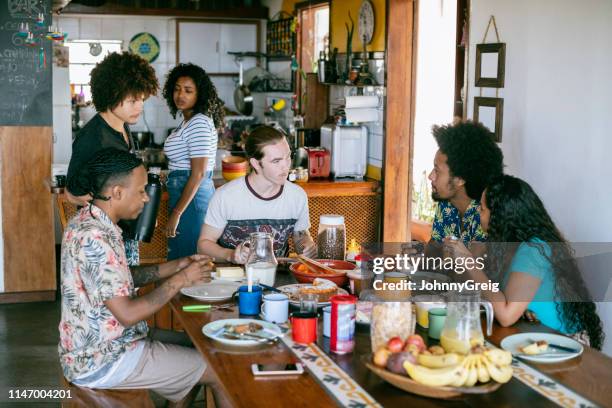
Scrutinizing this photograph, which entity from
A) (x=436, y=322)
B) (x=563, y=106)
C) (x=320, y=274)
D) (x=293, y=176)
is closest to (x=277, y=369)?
(x=436, y=322)

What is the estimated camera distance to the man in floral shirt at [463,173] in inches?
137

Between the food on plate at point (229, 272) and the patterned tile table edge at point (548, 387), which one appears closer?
the patterned tile table edge at point (548, 387)

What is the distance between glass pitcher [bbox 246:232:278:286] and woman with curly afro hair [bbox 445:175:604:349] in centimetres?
70

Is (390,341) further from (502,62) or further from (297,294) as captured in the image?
(502,62)

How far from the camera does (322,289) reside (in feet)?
8.98

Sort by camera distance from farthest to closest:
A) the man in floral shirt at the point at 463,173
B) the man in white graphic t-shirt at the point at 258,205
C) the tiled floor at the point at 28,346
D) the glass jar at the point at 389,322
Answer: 1. the tiled floor at the point at 28,346
2. the man in floral shirt at the point at 463,173
3. the man in white graphic t-shirt at the point at 258,205
4. the glass jar at the point at 389,322

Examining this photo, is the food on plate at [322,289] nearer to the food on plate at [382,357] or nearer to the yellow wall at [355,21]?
the food on plate at [382,357]

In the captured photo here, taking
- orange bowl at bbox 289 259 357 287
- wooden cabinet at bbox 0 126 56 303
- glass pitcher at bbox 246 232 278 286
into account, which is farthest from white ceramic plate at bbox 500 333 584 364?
wooden cabinet at bbox 0 126 56 303

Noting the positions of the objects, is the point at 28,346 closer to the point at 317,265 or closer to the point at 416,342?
the point at 317,265

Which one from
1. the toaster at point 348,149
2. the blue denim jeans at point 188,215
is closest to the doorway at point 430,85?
the toaster at point 348,149

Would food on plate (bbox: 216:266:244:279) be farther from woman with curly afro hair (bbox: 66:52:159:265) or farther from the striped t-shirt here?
the striped t-shirt

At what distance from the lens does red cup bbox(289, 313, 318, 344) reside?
228 centimetres

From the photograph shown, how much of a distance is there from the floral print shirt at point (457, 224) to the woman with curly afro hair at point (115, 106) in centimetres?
142

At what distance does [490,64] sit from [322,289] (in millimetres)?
2110
